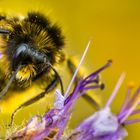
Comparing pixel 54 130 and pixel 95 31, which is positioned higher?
pixel 95 31

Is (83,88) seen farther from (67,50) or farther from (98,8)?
(98,8)

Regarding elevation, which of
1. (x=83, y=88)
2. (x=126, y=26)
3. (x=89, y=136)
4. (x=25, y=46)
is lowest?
(x=89, y=136)

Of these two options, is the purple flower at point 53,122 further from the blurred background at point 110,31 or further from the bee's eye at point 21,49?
the blurred background at point 110,31

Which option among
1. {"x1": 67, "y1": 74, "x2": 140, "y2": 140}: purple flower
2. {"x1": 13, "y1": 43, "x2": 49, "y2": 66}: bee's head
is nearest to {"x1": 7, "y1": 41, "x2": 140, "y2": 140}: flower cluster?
{"x1": 67, "y1": 74, "x2": 140, "y2": 140}: purple flower

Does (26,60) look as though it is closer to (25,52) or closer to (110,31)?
(25,52)

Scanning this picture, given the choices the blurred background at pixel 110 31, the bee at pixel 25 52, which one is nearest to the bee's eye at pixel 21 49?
the bee at pixel 25 52

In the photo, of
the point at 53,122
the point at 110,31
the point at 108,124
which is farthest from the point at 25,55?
the point at 110,31

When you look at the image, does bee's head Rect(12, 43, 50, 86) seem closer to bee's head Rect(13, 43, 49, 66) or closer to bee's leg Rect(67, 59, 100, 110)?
bee's head Rect(13, 43, 49, 66)

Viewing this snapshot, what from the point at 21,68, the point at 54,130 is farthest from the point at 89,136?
the point at 21,68
